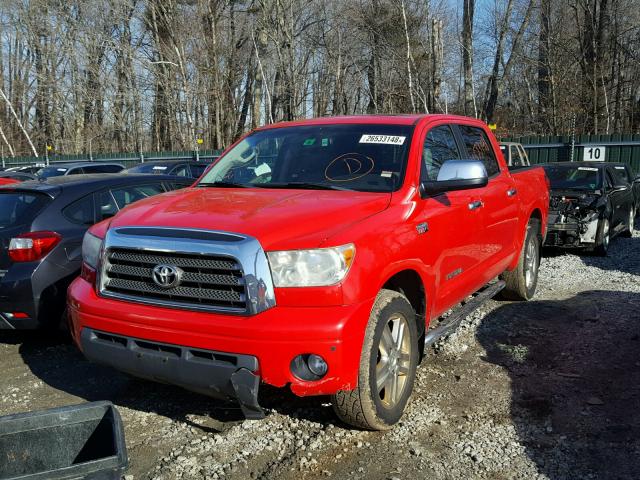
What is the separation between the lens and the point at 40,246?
4.93 metres

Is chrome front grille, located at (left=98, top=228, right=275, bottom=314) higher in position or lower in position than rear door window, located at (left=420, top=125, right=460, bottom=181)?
lower

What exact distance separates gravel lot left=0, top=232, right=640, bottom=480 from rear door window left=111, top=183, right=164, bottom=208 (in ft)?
4.95

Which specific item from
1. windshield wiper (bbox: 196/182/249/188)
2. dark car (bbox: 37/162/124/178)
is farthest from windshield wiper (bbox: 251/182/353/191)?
dark car (bbox: 37/162/124/178)

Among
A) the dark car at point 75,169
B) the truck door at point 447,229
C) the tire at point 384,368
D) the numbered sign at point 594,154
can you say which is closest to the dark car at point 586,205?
the truck door at point 447,229

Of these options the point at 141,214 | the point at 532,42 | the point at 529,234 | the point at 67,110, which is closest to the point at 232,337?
the point at 141,214

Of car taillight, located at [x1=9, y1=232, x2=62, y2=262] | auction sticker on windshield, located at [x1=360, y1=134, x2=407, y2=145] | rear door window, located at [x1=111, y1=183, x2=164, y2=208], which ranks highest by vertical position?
auction sticker on windshield, located at [x1=360, y1=134, x2=407, y2=145]

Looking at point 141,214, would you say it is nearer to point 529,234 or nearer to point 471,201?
point 471,201

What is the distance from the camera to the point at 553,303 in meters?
6.39

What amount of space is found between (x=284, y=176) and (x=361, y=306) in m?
1.48

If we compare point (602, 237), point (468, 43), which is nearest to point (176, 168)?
point (602, 237)

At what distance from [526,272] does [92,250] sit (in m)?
4.51

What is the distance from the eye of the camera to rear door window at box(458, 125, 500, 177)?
5188 mm

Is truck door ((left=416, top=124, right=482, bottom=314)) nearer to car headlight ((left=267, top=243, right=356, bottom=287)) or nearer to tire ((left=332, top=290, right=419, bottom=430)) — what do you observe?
tire ((left=332, top=290, right=419, bottom=430))

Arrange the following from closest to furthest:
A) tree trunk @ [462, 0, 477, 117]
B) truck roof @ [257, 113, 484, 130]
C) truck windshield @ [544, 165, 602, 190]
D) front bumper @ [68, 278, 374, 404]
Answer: front bumper @ [68, 278, 374, 404]
truck roof @ [257, 113, 484, 130]
truck windshield @ [544, 165, 602, 190]
tree trunk @ [462, 0, 477, 117]
